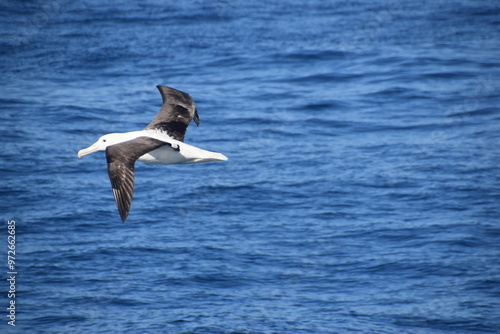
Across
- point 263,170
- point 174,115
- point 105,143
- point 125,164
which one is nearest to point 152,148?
point 125,164

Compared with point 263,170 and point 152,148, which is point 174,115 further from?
point 263,170

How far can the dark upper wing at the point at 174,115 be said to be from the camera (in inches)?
854

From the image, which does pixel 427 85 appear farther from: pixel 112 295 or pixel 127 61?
pixel 112 295

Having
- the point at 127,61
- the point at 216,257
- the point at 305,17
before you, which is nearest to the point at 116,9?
the point at 127,61

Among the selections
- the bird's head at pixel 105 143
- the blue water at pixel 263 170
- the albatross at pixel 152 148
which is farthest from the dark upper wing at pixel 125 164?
the blue water at pixel 263 170

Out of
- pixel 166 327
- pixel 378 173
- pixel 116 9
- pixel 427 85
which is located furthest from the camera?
pixel 427 85

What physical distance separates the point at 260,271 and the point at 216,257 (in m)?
2.92

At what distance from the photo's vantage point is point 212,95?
62.5 m

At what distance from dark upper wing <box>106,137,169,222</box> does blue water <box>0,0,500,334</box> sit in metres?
30.3

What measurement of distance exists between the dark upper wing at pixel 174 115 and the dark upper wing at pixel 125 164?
2208 mm

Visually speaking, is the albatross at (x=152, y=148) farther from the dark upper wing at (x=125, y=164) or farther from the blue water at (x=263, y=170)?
the blue water at (x=263, y=170)

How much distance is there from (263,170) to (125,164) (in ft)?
130

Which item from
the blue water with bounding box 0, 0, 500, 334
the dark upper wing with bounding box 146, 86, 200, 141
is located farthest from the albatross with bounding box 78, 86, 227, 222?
the blue water with bounding box 0, 0, 500, 334

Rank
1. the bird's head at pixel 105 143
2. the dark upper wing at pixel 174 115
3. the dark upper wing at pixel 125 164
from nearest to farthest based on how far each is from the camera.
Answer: the dark upper wing at pixel 125 164
the bird's head at pixel 105 143
the dark upper wing at pixel 174 115
